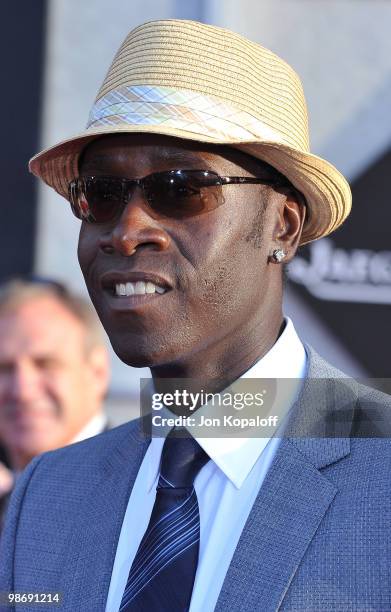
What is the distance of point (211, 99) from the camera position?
2.21 meters

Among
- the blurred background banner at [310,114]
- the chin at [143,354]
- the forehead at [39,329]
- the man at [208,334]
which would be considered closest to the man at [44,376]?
the forehead at [39,329]

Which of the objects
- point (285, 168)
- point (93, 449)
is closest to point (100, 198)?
point (285, 168)

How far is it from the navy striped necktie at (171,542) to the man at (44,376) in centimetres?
226

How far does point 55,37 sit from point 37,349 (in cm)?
193

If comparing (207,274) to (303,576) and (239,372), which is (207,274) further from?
(303,576)

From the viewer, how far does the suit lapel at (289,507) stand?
6.42 feet

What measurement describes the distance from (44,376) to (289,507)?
2.67 m

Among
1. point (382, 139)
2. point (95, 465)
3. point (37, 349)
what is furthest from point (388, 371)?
point (95, 465)

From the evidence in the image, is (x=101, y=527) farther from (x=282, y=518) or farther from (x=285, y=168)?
(x=285, y=168)

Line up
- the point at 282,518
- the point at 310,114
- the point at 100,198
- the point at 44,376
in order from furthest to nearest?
the point at 310,114 < the point at 44,376 < the point at 100,198 < the point at 282,518

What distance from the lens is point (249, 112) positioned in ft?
7.32

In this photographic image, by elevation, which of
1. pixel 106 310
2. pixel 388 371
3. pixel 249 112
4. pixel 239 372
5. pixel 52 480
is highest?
pixel 249 112

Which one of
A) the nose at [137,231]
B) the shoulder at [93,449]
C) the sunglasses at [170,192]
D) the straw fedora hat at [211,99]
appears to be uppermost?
the straw fedora hat at [211,99]

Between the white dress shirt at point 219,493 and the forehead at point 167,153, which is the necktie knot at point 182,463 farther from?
the forehead at point 167,153
